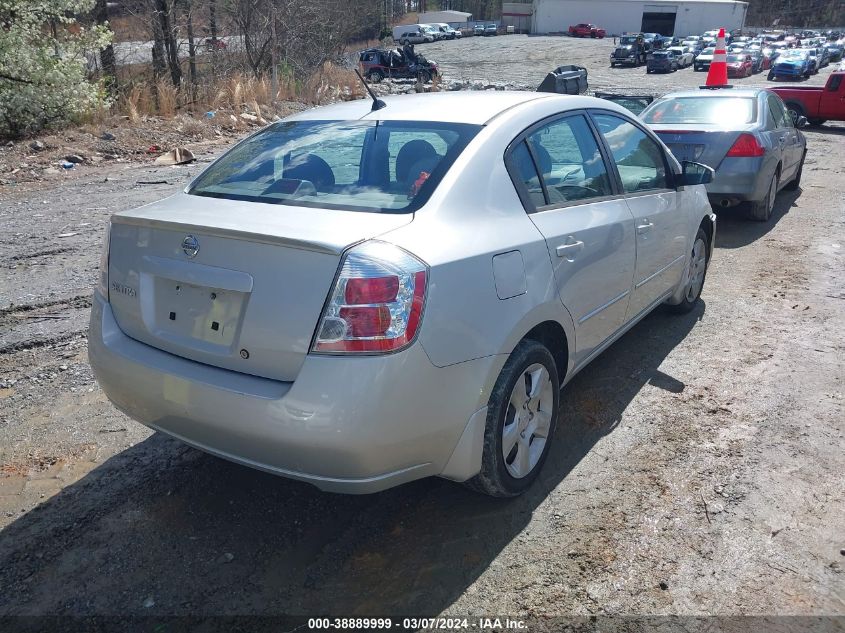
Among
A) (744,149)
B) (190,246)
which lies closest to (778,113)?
(744,149)

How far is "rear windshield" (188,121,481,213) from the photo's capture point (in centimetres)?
297

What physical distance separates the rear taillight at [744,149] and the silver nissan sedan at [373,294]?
16.0ft

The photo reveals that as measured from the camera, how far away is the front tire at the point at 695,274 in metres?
5.30

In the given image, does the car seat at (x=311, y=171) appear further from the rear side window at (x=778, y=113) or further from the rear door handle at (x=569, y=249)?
the rear side window at (x=778, y=113)

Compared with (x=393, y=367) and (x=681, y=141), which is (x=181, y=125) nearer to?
(x=681, y=141)

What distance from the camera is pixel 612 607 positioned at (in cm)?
256

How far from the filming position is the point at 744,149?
7836 millimetres

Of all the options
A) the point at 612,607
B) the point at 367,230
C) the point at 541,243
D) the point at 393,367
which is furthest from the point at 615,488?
the point at 367,230

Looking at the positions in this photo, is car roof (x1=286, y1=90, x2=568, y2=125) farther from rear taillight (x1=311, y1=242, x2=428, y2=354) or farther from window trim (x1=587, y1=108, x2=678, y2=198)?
rear taillight (x1=311, y1=242, x2=428, y2=354)

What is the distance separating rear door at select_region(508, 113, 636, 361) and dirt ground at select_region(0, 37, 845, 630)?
0.67 metres

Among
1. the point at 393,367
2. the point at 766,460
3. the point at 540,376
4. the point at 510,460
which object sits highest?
the point at 393,367

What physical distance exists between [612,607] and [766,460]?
4.66 ft

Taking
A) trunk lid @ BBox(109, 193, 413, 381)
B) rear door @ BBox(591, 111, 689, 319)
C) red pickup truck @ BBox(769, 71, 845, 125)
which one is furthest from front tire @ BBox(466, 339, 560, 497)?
red pickup truck @ BBox(769, 71, 845, 125)

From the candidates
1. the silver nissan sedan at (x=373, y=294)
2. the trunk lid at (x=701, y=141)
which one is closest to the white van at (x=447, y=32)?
the trunk lid at (x=701, y=141)
